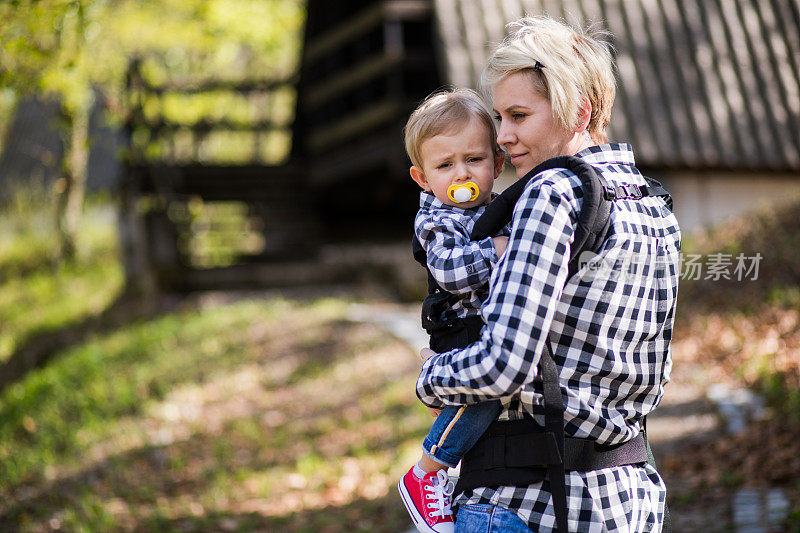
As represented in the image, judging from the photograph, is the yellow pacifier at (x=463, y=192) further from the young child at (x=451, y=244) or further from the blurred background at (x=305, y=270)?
the blurred background at (x=305, y=270)

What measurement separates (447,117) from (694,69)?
10.5 m

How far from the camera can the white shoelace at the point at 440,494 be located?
218cm

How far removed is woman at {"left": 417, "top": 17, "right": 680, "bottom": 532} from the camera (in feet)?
5.96

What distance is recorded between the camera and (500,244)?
2025mm

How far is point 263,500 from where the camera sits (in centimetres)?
653

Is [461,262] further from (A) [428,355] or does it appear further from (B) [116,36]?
(B) [116,36]

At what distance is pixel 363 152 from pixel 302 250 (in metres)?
2.38

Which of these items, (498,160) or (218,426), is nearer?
(498,160)

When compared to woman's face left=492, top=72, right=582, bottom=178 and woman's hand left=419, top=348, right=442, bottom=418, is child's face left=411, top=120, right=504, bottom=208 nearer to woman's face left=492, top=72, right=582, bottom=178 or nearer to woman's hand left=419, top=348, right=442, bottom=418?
woman's face left=492, top=72, right=582, bottom=178

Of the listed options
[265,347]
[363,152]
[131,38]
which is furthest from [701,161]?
[131,38]

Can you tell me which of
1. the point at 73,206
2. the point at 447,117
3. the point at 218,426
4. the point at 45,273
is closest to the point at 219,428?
the point at 218,426

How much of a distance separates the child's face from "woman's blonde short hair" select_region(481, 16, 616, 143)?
198mm

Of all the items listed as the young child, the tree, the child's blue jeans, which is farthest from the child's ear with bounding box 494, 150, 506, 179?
the tree

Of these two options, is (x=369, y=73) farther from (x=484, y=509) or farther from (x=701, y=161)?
(x=484, y=509)
